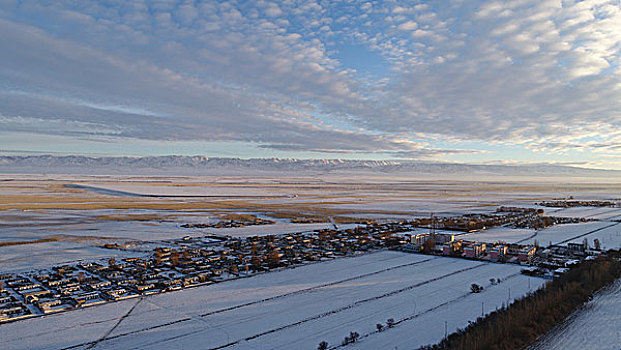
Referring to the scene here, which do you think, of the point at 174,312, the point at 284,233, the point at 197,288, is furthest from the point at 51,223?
the point at 174,312

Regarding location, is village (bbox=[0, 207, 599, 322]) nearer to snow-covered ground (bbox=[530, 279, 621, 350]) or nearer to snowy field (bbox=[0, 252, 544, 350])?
snowy field (bbox=[0, 252, 544, 350])

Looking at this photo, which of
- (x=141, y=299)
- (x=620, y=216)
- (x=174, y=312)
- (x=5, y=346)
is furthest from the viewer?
(x=620, y=216)

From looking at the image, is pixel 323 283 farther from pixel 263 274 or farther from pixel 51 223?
pixel 51 223

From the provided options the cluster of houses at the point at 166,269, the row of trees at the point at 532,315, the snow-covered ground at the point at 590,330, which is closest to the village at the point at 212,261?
the cluster of houses at the point at 166,269

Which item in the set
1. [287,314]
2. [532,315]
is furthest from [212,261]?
[532,315]

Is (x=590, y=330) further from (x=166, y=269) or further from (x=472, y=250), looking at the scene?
(x=166, y=269)

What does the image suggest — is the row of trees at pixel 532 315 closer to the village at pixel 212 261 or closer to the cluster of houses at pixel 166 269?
the village at pixel 212 261

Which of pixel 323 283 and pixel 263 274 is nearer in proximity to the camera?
pixel 323 283

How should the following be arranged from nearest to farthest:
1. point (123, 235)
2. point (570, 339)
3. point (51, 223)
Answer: point (570, 339) → point (123, 235) → point (51, 223)
